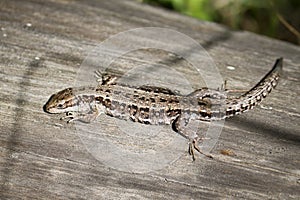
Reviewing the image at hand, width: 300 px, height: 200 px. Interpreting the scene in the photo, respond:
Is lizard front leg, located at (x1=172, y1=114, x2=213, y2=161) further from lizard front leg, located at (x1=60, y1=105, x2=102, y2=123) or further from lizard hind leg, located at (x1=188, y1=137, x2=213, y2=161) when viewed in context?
lizard front leg, located at (x1=60, y1=105, x2=102, y2=123)

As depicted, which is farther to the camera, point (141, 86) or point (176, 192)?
point (141, 86)

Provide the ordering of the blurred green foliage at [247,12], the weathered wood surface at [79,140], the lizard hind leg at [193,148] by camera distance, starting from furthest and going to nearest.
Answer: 1. the blurred green foliage at [247,12]
2. the lizard hind leg at [193,148]
3. the weathered wood surface at [79,140]

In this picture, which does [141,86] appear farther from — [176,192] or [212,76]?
[176,192]

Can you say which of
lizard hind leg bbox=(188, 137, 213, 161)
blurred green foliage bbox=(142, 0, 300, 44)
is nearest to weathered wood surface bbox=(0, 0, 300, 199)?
lizard hind leg bbox=(188, 137, 213, 161)

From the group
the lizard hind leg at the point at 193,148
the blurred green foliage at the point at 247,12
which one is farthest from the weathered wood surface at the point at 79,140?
the blurred green foliage at the point at 247,12

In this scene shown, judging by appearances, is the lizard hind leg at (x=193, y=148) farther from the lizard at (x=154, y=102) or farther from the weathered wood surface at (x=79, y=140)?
the lizard at (x=154, y=102)

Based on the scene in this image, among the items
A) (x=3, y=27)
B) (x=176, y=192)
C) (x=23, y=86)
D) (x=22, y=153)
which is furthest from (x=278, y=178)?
(x=3, y=27)
